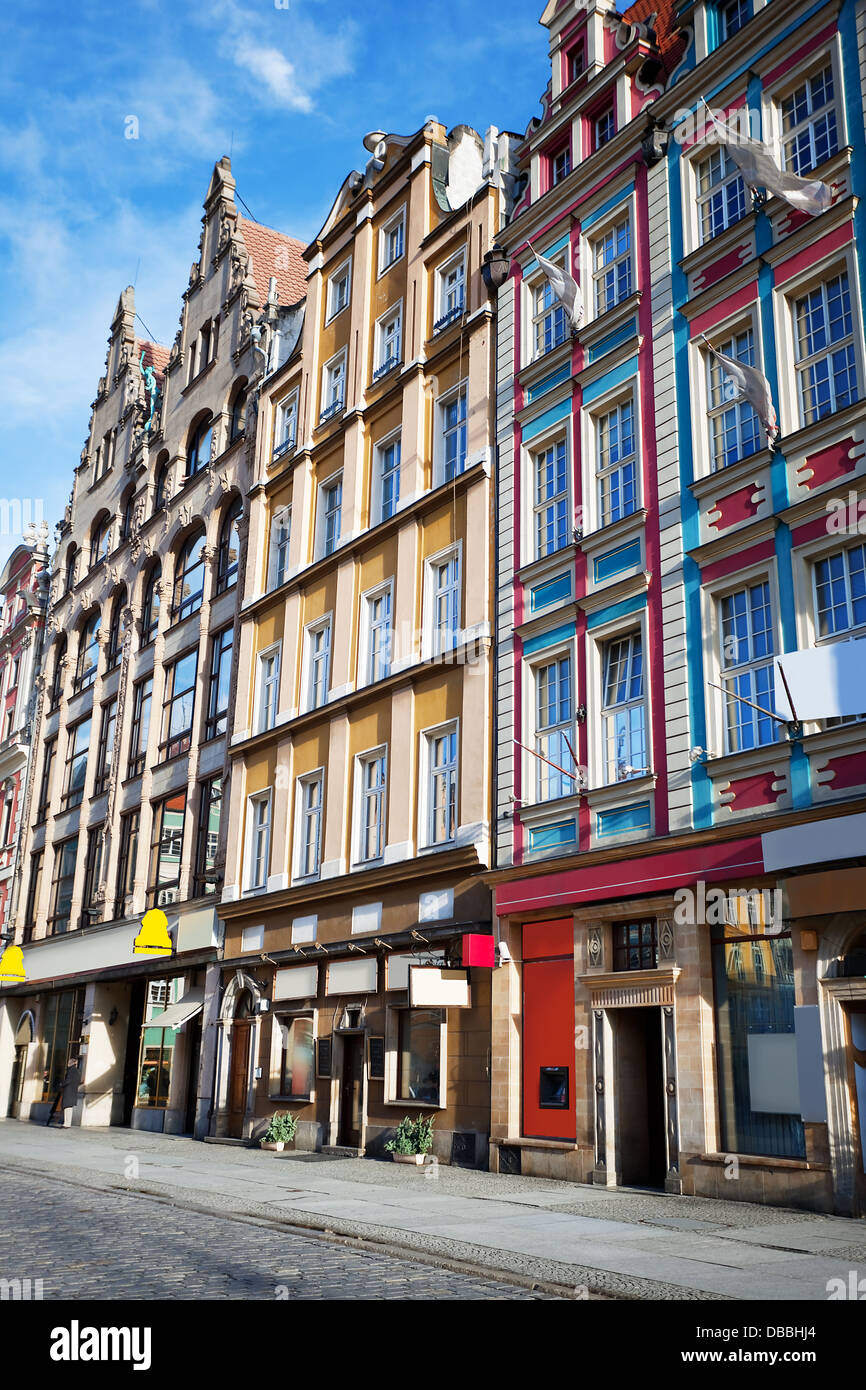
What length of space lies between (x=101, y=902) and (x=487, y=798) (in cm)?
1969

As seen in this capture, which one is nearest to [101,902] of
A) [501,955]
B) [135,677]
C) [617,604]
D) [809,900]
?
[135,677]

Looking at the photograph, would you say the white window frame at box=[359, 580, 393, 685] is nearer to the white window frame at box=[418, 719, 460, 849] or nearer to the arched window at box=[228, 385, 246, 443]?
the white window frame at box=[418, 719, 460, 849]

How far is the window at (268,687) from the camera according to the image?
29781mm

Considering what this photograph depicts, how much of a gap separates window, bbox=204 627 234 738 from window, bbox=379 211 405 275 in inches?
406

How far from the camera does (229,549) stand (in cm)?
3434

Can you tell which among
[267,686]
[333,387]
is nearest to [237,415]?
[333,387]

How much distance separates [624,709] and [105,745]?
2606 centimetres

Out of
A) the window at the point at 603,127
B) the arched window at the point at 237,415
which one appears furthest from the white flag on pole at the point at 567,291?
the arched window at the point at 237,415

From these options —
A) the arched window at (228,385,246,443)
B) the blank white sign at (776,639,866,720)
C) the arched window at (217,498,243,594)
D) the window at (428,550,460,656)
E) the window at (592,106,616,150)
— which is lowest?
the blank white sign at (776,639,866,720)

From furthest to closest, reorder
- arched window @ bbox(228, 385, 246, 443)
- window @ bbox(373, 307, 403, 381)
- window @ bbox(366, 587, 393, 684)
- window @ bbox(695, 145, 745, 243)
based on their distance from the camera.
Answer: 1. arched window @ bbox(228, 385, 246, 443)
2. window @ bbox(373, 307, 403, 381)
3. window @ bbox(366, 587, 393, 684)
4. window @ bbox(695, 145, 745, 243)

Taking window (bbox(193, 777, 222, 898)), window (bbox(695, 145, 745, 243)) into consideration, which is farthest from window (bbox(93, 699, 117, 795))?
window (bbox(695, 145, 745, 243))

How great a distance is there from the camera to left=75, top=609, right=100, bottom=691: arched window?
143ft

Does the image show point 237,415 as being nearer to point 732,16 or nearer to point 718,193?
point 732,16
